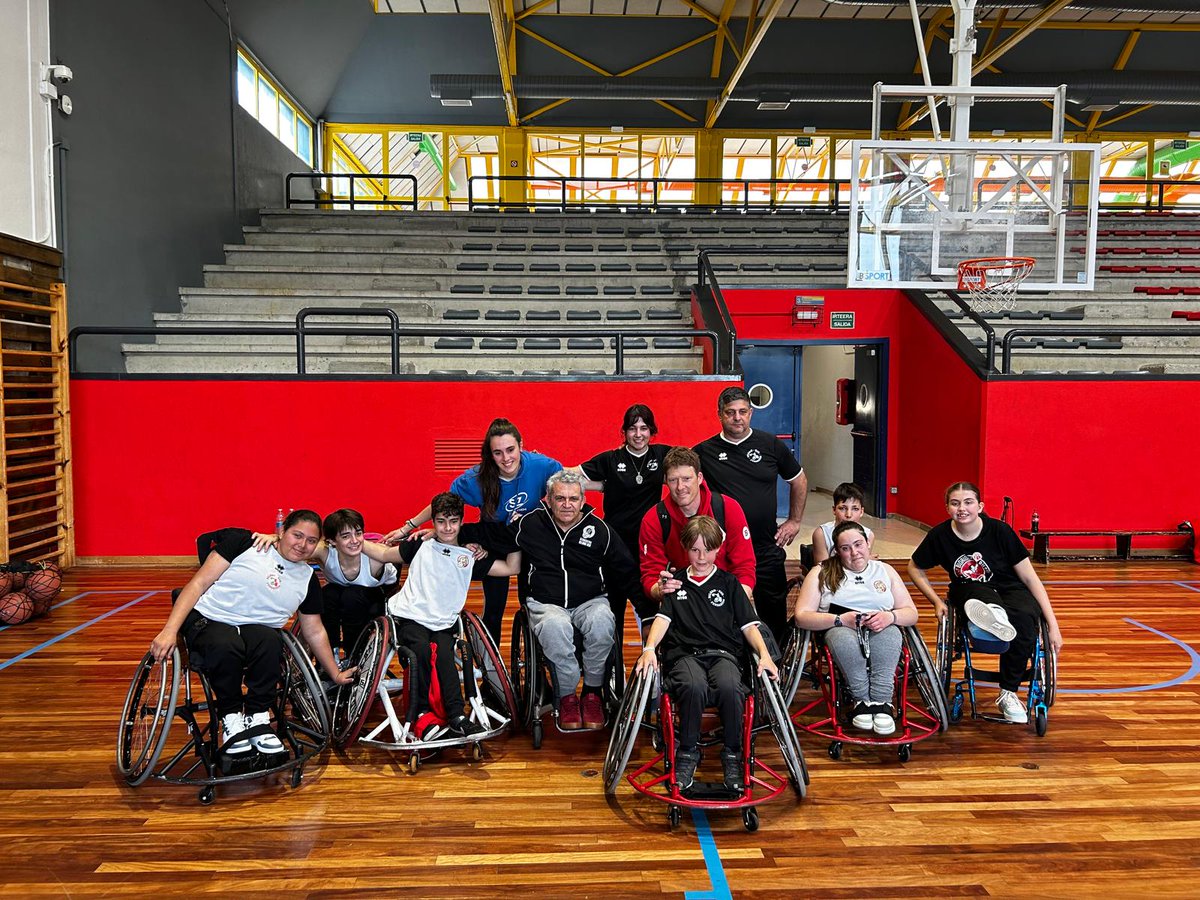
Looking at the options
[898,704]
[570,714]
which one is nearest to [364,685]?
[570,714]

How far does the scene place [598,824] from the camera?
2988 millimetres

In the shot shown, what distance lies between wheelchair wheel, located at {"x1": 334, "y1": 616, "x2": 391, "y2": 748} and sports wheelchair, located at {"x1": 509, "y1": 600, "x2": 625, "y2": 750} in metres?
0.56

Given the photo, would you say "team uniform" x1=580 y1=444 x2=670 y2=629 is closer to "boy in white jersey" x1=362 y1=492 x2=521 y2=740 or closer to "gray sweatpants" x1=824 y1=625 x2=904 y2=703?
"boy in white jersey" x1=362 y1=492 x2=521 y2=740

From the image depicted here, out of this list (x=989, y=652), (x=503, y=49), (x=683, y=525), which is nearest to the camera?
(x=683, y=525)

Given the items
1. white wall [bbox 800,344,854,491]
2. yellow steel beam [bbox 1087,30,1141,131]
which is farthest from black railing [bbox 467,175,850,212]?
yellow steel beam [bbox 1087,30,1141,131]

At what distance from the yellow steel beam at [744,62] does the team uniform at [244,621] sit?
369 inches

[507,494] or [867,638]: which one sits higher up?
[507,494]

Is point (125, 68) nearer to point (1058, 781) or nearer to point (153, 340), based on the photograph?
point (153, 340)

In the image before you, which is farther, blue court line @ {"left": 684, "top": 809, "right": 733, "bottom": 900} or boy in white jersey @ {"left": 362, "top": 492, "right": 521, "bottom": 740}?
boy in white jersey @ {"left": 362, "top": 492, "right": 521, "bottom": 740}

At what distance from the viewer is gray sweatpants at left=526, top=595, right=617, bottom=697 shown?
3.58 m

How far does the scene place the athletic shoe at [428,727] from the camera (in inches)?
136

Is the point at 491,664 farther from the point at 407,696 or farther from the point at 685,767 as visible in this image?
the point at 685,767

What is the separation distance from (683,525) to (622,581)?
454mm

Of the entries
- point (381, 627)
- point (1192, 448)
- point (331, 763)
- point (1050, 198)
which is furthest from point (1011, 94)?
point (331, 763)
